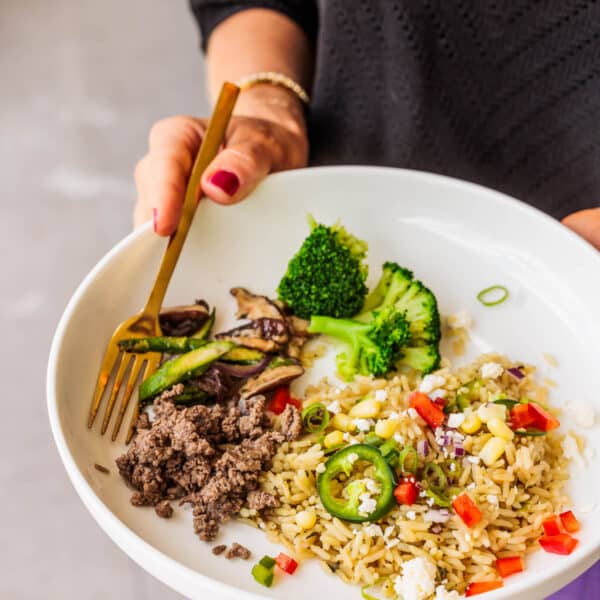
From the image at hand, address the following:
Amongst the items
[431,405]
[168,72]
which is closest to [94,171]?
[168,72]

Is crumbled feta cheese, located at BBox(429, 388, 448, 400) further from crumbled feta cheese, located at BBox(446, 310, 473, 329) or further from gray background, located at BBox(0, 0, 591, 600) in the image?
gray background, located at BBox(0, 0, 591, 600)

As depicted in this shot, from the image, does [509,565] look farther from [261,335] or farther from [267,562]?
[261,335]

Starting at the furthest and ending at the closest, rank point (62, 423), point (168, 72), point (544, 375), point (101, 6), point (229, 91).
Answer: point (101, 6) < point (168, 72) < point (229, 91) < point (544, 375) < point (62, 423)

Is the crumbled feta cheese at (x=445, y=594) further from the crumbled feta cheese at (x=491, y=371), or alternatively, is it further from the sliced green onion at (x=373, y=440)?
the crumbled feta cheese at (x=491, y=371)

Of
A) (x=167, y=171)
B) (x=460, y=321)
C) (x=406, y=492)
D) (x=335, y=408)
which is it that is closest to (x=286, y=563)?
(x=406, y=492)

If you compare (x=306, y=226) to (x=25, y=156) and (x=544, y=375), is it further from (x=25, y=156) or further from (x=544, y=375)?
(x=25, y=156)
